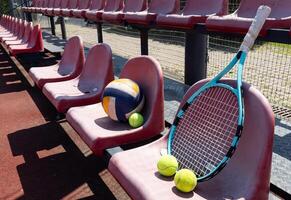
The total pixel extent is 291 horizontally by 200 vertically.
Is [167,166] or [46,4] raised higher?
[46,4]

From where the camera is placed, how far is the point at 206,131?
197cm

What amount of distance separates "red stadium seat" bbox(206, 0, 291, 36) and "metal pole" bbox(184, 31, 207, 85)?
0.79 meters

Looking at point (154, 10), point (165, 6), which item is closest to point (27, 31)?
point (154, 10)

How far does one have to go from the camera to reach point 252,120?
170cm

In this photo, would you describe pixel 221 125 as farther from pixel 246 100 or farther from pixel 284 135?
→ pixel 284 135

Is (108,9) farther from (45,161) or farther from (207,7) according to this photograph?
→ (45,161)

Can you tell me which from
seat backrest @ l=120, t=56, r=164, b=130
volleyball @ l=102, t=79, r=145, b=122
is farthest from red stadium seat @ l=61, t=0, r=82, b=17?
volleyball @ l=102, t=79, r=145, b=122

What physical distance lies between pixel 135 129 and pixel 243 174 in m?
0.93

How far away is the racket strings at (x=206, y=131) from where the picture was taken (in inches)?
71.8

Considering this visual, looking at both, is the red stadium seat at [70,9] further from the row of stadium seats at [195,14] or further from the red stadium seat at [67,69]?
the red stadium seat at [67,69]

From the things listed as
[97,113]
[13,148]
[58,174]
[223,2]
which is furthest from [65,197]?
[223,2]

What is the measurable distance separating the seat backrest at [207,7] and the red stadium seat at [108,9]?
1732 millimetres

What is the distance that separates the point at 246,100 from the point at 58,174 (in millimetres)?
1770

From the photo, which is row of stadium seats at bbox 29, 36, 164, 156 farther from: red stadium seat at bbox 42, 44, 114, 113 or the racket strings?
the racket strings
